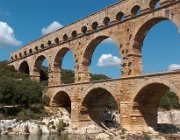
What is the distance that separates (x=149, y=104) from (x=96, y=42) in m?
9.39

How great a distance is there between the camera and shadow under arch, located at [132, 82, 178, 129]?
27.1 meters

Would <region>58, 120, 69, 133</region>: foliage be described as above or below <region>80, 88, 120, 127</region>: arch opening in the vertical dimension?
below

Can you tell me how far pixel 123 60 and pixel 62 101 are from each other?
1445 cm

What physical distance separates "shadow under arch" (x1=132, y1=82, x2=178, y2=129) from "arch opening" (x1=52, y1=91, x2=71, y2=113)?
528 inches

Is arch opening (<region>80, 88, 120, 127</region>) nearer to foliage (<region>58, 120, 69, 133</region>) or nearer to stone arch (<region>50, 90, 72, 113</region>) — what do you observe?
foliage (<region>58, 120, 69, 133</region>)

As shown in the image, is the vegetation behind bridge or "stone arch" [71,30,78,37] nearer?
the vegetation behind bridge

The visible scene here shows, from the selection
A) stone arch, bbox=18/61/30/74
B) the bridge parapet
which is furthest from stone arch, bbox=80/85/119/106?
stone arch, bbox=18/61/30/74

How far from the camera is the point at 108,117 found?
1646 inches

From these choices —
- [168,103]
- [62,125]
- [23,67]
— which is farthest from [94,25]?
[168,103]

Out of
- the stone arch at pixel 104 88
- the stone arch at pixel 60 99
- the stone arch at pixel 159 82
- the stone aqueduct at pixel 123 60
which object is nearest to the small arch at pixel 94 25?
the stone aqueduct at pixel 123 60

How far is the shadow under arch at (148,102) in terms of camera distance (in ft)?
89.0

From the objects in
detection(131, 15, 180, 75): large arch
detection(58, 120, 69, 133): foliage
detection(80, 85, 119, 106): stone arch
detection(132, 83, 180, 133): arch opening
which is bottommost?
detection(58, 120, 69, 133): foliage

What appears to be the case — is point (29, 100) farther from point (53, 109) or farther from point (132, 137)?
point (132, 137)

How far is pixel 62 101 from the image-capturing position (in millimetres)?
41562
